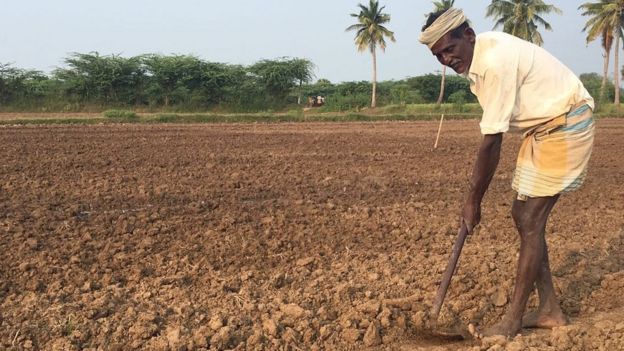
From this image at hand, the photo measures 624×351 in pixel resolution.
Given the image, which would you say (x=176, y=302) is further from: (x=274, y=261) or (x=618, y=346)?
(x=618, y=346)

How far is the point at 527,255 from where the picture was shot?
3168 millimetres

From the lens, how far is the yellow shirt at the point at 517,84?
9.06ft

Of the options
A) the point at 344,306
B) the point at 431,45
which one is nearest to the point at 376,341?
the point at 344,306

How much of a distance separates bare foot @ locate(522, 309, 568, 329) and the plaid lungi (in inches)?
29.4

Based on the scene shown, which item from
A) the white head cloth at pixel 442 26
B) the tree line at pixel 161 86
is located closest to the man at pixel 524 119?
the white head cloth at pixel 442 26

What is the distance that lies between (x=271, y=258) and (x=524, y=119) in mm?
2252

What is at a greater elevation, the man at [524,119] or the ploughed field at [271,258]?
the man at [524,119]

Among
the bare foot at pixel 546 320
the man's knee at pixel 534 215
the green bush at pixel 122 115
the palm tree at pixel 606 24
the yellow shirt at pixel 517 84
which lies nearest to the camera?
the yellow shirt at pixel 517 84

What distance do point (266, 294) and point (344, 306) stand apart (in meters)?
0.53

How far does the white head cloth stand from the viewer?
278 centimetres

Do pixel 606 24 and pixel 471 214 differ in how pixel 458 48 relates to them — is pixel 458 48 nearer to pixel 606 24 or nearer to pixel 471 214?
pixel 471 214

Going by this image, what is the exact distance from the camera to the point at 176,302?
3553 millimetres

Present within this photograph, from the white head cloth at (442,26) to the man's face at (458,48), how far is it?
1.3 inches

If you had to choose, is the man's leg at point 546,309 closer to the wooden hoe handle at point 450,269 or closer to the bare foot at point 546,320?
the bare foot at point 546,320
